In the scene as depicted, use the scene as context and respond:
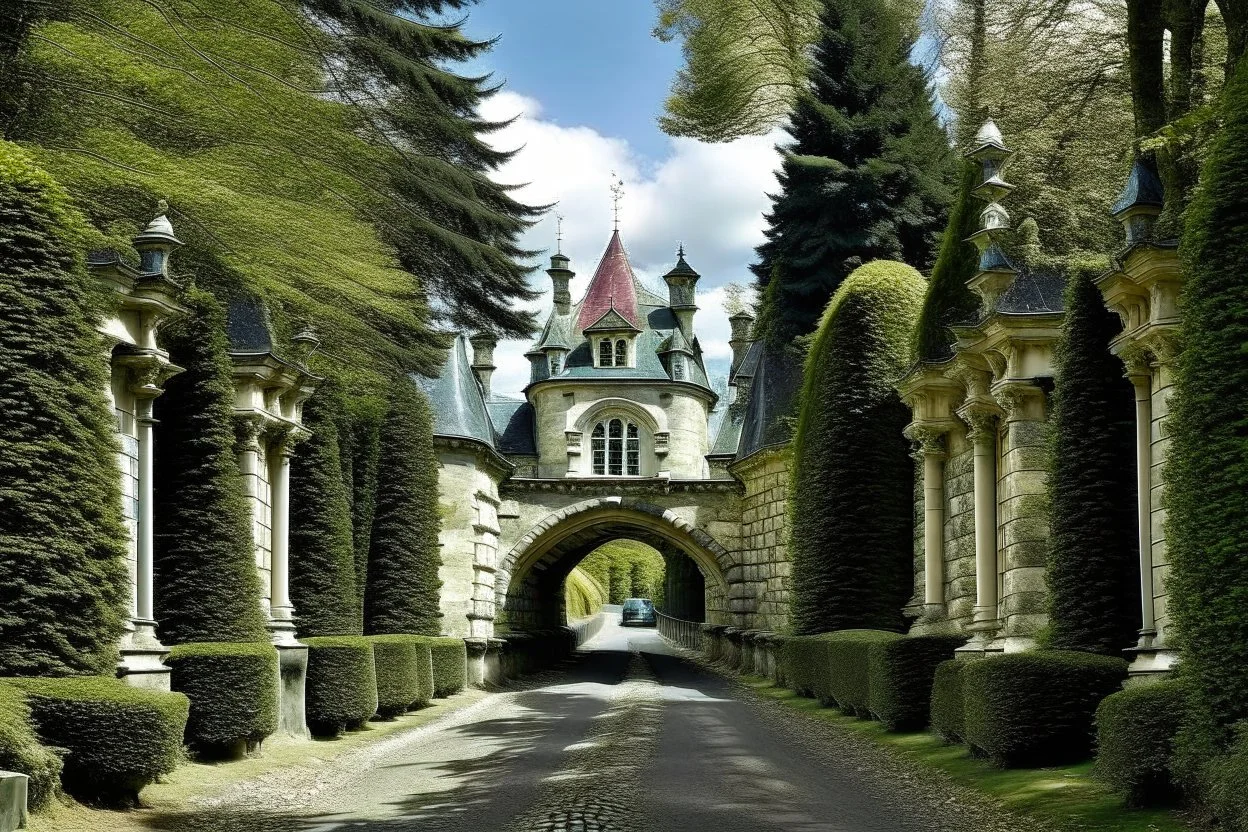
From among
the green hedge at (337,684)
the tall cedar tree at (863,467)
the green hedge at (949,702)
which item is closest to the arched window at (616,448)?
the tall cedar tree at (863,467)

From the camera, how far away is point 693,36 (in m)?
33.8

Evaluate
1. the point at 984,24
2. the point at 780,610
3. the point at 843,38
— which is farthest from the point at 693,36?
the point at 780,610

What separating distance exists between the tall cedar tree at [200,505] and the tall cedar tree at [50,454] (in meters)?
3.08

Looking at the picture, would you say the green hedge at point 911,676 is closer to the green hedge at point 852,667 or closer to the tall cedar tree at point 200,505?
the green hedge at point 852,667

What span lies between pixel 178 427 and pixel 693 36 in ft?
72.7

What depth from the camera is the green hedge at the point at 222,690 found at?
44.0ft

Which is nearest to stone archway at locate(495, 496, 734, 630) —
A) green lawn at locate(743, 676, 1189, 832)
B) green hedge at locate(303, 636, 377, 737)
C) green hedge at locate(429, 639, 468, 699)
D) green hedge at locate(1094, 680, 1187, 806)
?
green hedge at locate(429, 639, 468, 699)

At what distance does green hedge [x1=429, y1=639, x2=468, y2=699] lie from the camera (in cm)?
2419

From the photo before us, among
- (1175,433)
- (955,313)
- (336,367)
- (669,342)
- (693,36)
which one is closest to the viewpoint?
(1175,433)

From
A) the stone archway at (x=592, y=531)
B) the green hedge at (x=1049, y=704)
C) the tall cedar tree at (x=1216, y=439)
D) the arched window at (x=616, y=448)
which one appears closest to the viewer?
the tall cedar tree at (x=1216, y=439)

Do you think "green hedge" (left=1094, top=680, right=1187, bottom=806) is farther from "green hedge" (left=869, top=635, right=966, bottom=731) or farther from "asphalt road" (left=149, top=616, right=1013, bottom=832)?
"green hedge" (left=869, top=635, right=966, bottom=731)

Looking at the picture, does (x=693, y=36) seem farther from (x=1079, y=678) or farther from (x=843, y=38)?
(x=1079, y=678)

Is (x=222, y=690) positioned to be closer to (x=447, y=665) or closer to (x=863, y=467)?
(x=863, y=467)

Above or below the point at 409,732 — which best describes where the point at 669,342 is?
above
